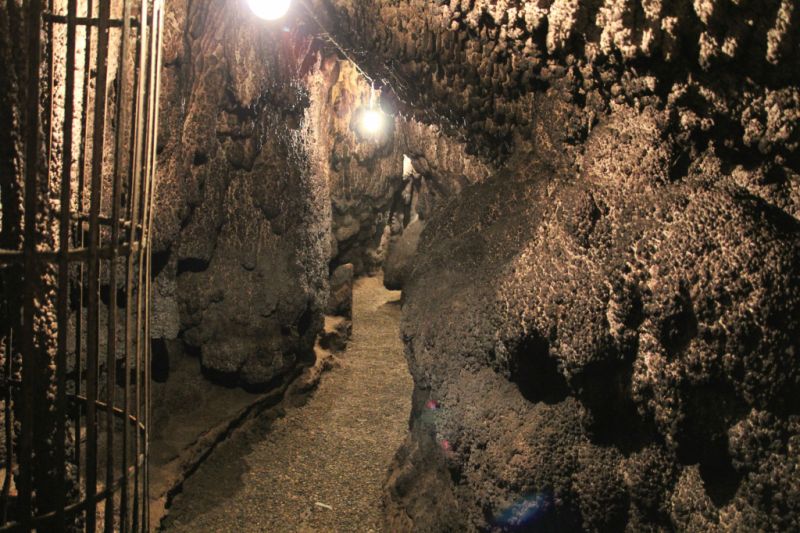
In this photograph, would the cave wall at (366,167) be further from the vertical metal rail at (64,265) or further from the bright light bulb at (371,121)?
the vertical metal rail at (64,265)

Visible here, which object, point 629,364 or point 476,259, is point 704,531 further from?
point 476,259

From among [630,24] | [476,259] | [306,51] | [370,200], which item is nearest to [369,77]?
[306,51]

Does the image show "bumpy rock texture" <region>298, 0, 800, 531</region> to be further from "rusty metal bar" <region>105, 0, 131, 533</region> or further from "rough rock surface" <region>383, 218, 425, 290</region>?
"rough rock surface" <region>383, 218, 425, 290</region>

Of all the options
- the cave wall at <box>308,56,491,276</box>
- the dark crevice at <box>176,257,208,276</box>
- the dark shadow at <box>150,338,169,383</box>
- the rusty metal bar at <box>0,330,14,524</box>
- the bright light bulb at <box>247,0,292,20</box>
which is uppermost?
the bright light bulb at <box>247,0,292,20</box>

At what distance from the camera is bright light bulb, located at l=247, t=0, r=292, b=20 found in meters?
4.62

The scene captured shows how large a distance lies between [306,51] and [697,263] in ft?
15.9

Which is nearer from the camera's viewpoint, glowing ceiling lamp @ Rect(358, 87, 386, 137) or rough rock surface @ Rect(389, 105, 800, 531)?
rough rock surface @ Rect(389, 105, 800, 531)

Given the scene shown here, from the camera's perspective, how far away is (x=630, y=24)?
7.98ft

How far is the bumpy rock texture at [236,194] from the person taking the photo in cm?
478

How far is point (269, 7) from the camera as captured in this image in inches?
183

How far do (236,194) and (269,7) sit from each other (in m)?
1.69

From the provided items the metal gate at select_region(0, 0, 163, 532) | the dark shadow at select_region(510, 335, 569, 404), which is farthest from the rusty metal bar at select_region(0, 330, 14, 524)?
the dark shadow at select_region(510, 335, 569, 404)

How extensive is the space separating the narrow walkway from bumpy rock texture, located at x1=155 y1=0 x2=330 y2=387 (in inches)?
25.7

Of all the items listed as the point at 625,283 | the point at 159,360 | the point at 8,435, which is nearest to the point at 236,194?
the point at 159,360
